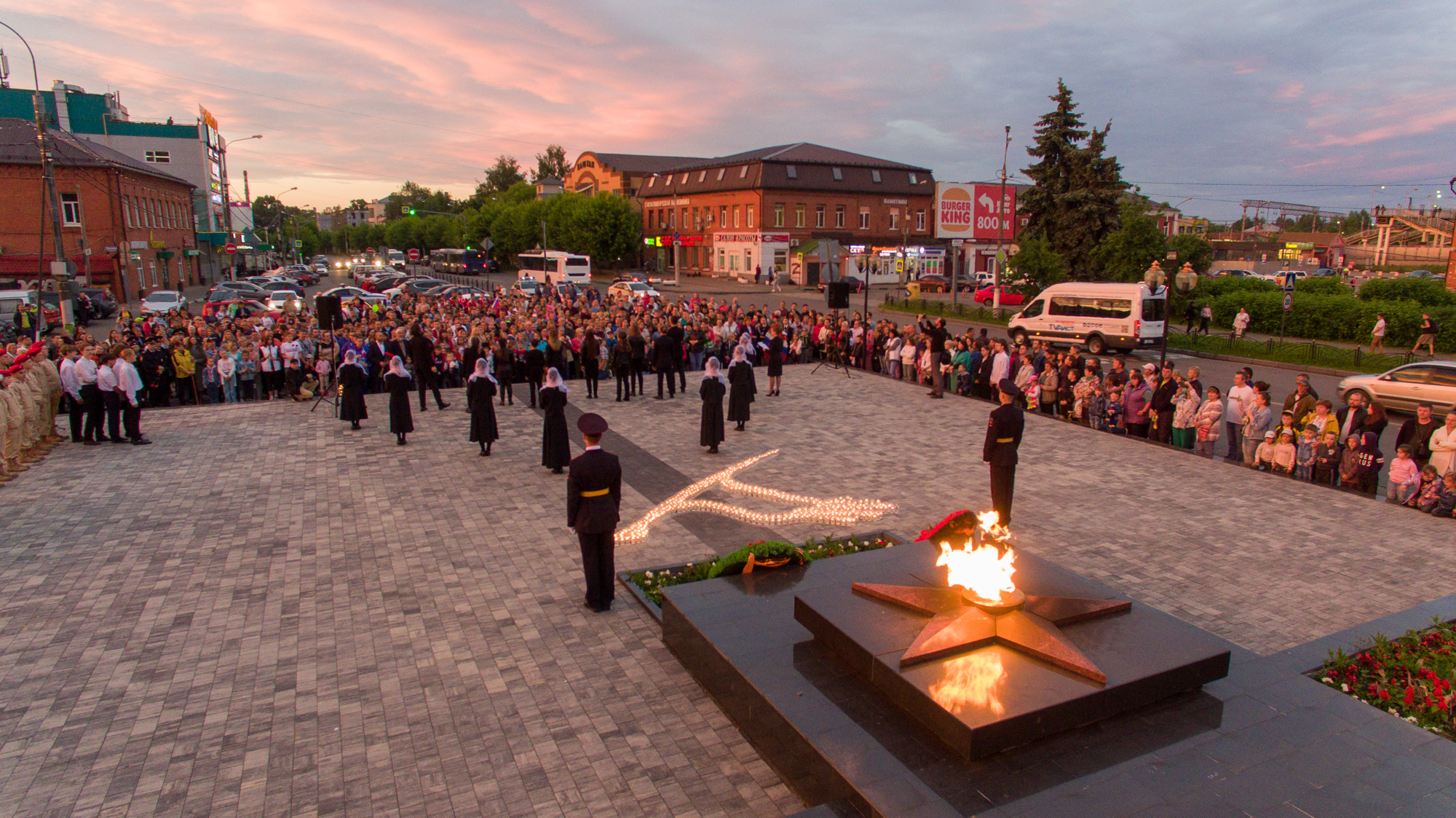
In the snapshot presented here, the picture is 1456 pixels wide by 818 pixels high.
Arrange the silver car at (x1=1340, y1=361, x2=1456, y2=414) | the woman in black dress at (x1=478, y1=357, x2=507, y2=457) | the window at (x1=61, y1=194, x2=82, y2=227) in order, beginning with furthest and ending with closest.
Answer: the window at (x1=61, y1=194, x2=82, y2=227) < the silver car at (x1=1340, y1=361, x2=1456, y2=414) < the woman in black dress at (x1=478, y1=357, x2=507, y2=457)

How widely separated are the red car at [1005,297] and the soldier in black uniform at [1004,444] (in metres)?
30.5

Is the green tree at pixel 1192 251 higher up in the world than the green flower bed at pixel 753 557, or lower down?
higher up

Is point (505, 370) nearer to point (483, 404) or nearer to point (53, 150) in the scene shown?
point (483, 404)

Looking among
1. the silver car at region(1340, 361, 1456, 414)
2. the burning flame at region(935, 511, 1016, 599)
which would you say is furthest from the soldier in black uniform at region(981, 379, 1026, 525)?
the silver car at region(1340, 361, 1456, 414)

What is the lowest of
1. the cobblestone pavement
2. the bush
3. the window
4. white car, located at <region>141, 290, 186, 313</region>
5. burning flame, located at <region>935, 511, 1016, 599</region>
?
the cobblestone pavement

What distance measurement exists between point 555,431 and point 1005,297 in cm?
3434

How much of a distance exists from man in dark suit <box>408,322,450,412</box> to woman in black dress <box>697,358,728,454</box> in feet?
21.8

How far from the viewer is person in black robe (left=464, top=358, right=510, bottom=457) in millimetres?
12633

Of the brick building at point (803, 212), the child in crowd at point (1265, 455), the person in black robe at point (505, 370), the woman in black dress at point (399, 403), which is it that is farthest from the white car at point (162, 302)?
the child in crowd at point (1265, 455)

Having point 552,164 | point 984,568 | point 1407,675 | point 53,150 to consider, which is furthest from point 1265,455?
point 552,164

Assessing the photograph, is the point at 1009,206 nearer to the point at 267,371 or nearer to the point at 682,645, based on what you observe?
the point at 267,371

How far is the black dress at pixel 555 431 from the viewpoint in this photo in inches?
455

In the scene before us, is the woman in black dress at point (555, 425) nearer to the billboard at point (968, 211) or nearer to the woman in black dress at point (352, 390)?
the woman in black dress at point (352, 390)

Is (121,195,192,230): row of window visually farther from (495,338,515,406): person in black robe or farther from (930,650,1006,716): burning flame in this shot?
(930,650,1006,716): burning flame
